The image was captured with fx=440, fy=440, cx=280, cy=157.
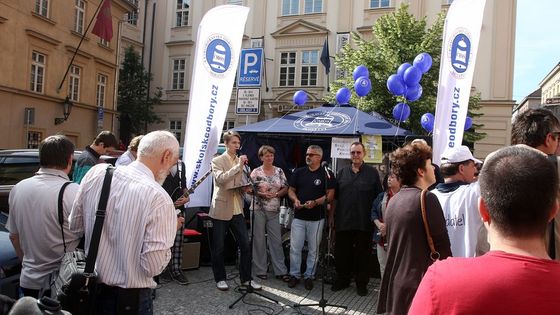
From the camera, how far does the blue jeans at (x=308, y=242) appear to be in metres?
5.99

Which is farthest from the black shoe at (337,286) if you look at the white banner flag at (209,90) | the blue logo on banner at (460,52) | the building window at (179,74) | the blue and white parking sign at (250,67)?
the building window at (179,74)

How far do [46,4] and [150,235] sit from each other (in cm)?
2003

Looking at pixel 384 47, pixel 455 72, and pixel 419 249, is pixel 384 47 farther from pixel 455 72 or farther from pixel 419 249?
pixel 419 249

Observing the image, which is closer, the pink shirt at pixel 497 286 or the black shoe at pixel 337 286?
the pink shirt at pixel 497 286

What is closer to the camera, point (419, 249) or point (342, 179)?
point (419, 249)

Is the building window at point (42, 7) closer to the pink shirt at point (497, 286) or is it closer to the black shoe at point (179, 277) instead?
the black shoe at point (179, 277)

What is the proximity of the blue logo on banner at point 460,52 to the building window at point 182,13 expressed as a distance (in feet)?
82.0

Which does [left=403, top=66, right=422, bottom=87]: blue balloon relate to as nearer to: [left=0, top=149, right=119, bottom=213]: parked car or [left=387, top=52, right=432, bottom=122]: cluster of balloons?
[left=387, top=52, right=432, bottom=122]: cluster of balloons

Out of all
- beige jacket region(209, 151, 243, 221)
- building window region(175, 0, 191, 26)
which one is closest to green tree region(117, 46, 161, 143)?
building window region(175, 0, 191, 26)

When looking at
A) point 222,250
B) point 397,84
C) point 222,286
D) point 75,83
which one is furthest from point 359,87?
point 75,83

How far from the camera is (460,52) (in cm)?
681

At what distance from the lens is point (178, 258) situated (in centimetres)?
603

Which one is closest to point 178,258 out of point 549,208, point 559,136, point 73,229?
point 73,229

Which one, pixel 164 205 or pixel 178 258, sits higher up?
pixel 164 205
